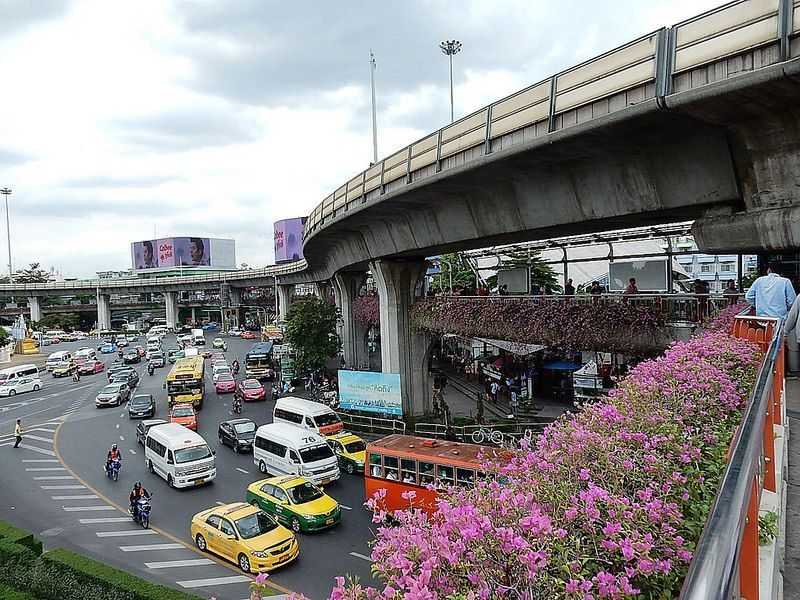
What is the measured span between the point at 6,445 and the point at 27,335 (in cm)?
5570

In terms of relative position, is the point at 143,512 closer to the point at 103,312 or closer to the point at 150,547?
the point at 150,547

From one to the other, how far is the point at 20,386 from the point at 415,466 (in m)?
35.6

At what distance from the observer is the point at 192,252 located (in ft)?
352

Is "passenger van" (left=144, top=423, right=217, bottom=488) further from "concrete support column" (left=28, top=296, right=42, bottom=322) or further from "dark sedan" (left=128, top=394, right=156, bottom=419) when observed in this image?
"concrete support column" (left=28, top=296, right=42, bottom=322)

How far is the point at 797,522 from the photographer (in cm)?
402

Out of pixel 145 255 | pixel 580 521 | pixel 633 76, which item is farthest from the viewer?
pixel 145 255

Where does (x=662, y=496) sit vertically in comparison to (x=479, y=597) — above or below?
above

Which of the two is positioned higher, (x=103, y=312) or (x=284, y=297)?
(x=284, y=297)

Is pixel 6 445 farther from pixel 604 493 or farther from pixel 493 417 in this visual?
pixel 604 493

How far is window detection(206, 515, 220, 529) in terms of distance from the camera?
1323cm

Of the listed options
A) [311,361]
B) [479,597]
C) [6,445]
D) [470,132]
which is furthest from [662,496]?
[311,361]

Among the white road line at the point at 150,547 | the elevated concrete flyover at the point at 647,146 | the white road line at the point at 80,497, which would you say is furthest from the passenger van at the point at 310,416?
the elevated concrete flyover at the point at 647,146

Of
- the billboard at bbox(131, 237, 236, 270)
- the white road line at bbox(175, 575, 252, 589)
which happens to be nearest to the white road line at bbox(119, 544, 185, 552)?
the white road line at bbox(175, 575, 252, 589)

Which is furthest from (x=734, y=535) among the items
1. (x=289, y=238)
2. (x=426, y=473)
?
(x=289, y=238)
